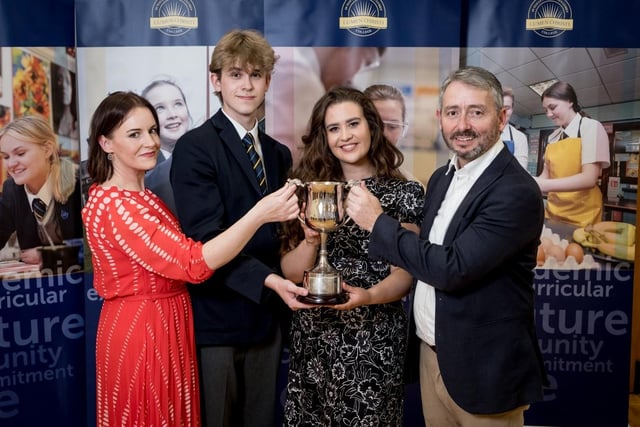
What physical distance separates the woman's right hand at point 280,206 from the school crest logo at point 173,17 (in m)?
1.58

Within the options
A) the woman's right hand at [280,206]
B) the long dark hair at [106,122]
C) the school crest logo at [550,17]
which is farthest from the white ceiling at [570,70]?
the long dark hair at [106,122]

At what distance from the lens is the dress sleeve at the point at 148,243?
1.79m

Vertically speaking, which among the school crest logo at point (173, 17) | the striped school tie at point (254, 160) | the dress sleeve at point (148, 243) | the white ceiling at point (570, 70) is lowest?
the dress sleeve at point (148, 243)

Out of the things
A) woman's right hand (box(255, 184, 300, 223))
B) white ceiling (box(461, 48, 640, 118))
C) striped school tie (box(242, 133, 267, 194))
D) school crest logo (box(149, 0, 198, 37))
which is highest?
school crest logo (box(149, 0, 198, 37))

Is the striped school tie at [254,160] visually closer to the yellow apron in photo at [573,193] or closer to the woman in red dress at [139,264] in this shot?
the woman in red dress at [139,264]

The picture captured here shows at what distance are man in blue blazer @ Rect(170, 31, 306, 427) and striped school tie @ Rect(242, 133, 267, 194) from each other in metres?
0.01

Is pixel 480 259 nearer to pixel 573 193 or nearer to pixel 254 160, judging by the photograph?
pixel 254 160

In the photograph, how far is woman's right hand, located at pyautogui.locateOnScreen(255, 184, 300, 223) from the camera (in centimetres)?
177

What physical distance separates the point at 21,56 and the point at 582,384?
3.40m

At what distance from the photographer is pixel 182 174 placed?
1.98m

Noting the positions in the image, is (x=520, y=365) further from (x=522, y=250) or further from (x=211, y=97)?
(x=211, y=97)

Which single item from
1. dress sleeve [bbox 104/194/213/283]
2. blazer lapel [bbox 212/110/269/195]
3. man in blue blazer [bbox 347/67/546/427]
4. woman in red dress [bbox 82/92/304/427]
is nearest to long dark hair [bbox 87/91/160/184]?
woman in red dress [bbox 82/92/304/427]

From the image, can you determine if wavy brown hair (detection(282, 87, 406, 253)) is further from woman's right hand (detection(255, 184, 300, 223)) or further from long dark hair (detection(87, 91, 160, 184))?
long dark hair (detection(87, 91, 160, 184))

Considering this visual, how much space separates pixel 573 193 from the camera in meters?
3.02
